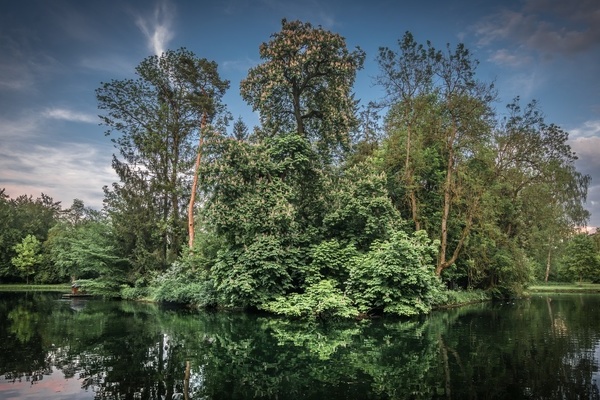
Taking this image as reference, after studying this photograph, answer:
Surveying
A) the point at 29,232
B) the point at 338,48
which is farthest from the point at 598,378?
the point at 29,232

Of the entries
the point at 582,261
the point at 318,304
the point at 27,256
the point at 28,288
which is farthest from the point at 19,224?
the point at 582,261

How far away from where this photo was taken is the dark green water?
335 inches

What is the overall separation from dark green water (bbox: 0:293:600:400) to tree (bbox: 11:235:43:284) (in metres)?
45.9

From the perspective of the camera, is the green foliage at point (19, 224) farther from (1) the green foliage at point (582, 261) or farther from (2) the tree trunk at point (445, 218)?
(1) the green foliage at point (582, 261)

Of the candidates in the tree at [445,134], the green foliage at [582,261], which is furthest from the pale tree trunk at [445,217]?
the green foliage at [582,261]

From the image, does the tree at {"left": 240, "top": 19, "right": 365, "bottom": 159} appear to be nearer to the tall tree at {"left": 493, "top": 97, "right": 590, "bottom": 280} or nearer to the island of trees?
the island of trees

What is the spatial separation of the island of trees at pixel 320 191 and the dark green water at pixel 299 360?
481 cm

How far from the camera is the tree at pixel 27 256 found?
5747 centimetres

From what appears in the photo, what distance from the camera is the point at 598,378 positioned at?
9453 millimetres

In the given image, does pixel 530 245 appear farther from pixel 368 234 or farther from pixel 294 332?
pixel 294 332

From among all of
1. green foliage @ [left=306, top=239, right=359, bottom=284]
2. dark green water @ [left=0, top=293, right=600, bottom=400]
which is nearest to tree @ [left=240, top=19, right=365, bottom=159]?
green foliage @ [left=306, top=239, right=359, bottom=284]

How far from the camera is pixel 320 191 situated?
26.0 meters

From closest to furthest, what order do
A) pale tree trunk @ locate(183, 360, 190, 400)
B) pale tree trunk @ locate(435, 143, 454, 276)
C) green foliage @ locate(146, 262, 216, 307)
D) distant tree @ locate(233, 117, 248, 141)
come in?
1. pale tree trunk @ locate(183, 360, 190, 400)
2. green foliage @ locate(146, 262, 216, 307)
3. pale tree trunk @ locate(435, 143, 454, 276)
4. distant tree @ locate(233, 117, 248, 141)

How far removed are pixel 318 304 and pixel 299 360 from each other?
9.65m
